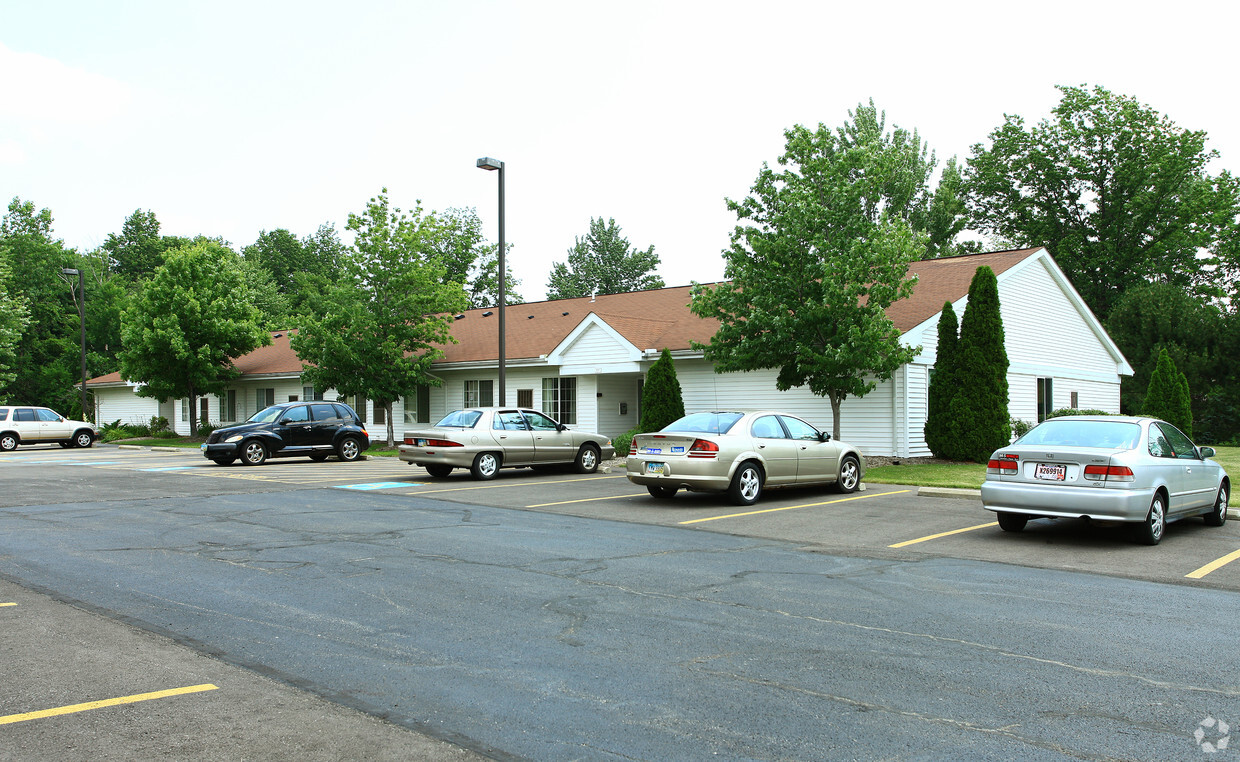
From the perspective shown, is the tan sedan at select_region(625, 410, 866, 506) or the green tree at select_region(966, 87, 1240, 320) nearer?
the tan sedan at select_region(625, 410, 866, 506)

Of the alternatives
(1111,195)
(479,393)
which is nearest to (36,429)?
(479,393)

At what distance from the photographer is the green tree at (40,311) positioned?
58.2 meters

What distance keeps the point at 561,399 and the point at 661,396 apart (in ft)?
20.7

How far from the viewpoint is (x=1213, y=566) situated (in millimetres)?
8867

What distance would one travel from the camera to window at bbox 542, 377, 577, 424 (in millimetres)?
29703

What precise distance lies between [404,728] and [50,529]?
29.6 feet

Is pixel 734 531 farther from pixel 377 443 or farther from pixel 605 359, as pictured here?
pixel 377 443

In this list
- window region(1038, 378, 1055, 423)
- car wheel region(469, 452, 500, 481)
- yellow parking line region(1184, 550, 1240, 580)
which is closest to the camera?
yellow parking line region(1184, 550, 1240, 580)

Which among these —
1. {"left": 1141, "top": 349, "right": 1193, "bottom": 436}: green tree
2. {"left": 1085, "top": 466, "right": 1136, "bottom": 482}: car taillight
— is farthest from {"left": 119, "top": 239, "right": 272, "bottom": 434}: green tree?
{"left": 1085, "top": 466, "right": 1136, "bottom": 482}: car taillight

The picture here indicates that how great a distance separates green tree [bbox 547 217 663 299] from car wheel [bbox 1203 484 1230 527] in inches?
2112

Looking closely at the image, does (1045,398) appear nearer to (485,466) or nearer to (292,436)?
(485,466)

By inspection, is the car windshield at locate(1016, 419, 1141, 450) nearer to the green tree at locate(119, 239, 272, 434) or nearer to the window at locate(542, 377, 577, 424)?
the window at locate(542, 377, 577, 424)

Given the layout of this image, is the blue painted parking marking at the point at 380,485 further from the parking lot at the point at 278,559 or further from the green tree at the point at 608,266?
the green tree at the point at 608,266

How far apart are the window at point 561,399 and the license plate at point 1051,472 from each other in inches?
798
